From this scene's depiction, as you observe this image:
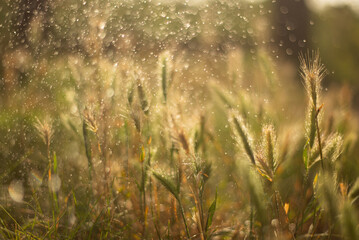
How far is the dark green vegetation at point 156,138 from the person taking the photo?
0.56 metres

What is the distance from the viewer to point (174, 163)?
0.74m

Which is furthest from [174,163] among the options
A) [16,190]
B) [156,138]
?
[16,190]

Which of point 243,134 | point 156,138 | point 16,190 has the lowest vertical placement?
point 16,190

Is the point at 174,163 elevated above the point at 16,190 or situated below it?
above

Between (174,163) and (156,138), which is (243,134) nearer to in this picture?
(174,163)

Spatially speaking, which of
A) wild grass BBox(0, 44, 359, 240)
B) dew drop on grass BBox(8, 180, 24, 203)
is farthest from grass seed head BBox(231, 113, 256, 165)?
dew drop on grass BBox(8, 180, 24, 203)

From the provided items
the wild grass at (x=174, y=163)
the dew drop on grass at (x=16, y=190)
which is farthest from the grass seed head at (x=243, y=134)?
the dew drop on grass at (x=16, y=190)

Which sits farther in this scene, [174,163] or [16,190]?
[16,190]

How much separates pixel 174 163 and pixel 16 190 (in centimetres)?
50

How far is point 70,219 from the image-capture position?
0.76m

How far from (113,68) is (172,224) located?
42 cm

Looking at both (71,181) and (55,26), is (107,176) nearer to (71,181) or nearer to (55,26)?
(71,181)

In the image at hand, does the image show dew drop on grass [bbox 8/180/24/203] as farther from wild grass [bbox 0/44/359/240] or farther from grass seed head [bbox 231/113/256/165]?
grass seed head [bbox 231/113/256/165]

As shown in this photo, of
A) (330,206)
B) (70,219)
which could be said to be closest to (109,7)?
(70,219)
